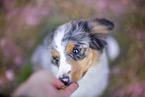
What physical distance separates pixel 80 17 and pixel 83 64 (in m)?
0.25

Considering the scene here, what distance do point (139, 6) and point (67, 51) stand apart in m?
0.53

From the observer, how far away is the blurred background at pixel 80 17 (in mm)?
879

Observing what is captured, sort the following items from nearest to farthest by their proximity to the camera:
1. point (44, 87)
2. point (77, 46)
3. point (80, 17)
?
point (44, 87)
point (77, 46)
point (80, 17)

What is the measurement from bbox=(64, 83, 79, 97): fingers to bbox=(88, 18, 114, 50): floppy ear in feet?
0.64

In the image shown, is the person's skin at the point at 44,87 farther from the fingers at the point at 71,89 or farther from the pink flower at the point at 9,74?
the pink flower at the point at 9,74

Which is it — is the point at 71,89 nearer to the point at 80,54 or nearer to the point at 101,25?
the point at 80,54

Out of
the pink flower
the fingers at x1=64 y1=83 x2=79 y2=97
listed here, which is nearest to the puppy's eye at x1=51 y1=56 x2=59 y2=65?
the fingers at x1=64 y1=83 x2=79 y2=97

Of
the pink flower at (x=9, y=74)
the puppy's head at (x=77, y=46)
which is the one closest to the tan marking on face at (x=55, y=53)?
the puppy's head at (x=77, y=46)

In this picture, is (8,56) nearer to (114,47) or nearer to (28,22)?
(28,22)

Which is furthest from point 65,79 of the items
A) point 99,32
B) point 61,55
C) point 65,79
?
point 99,32

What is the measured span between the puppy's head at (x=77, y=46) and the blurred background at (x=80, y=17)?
8 cm

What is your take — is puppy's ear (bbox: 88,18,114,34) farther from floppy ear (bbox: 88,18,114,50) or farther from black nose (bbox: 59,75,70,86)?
black nose (bbox: 59,75,70,86)

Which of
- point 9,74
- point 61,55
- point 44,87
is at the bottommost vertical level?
point 44,87

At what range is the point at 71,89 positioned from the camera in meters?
0.75
